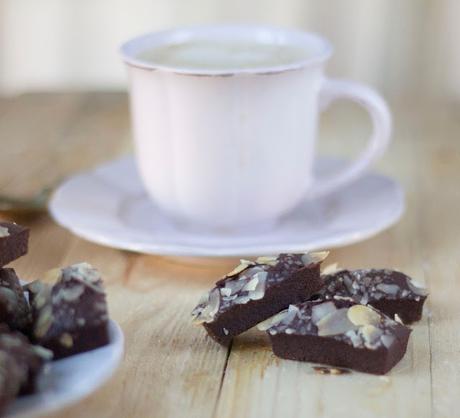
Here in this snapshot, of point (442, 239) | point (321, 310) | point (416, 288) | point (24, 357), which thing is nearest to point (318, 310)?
point (321, 310)

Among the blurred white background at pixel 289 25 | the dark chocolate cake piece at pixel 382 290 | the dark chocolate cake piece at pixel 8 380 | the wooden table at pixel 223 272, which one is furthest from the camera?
the blurred white background at pixel 289 25

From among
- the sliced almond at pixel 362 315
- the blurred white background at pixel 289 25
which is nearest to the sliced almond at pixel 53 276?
the sliced almond at pixel 362 315

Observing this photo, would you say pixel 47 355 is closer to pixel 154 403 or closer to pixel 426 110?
pixel 154 403

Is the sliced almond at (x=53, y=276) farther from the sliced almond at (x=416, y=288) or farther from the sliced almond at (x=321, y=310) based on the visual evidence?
the sliced almond at (x=416, y=288)

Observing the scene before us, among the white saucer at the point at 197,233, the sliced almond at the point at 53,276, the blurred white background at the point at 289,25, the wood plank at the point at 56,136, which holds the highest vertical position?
the sliced almond at the point at 53,276

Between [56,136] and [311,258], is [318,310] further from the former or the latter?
[56,136]

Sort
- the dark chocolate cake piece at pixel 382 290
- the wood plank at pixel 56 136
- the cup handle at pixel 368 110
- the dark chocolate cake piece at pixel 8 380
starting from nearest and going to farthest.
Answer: the dark chocolate cake piece at pixel 8 380 < the dark chocolate cake piece at pixel 382 290 < the cup handle at pixel 368 110 < the wood plank at pixel 56 136

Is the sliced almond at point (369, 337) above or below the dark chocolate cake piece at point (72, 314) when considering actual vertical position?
below

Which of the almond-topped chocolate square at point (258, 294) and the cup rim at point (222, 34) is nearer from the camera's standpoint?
the almond-topped chocolate square at point (258, 294)
